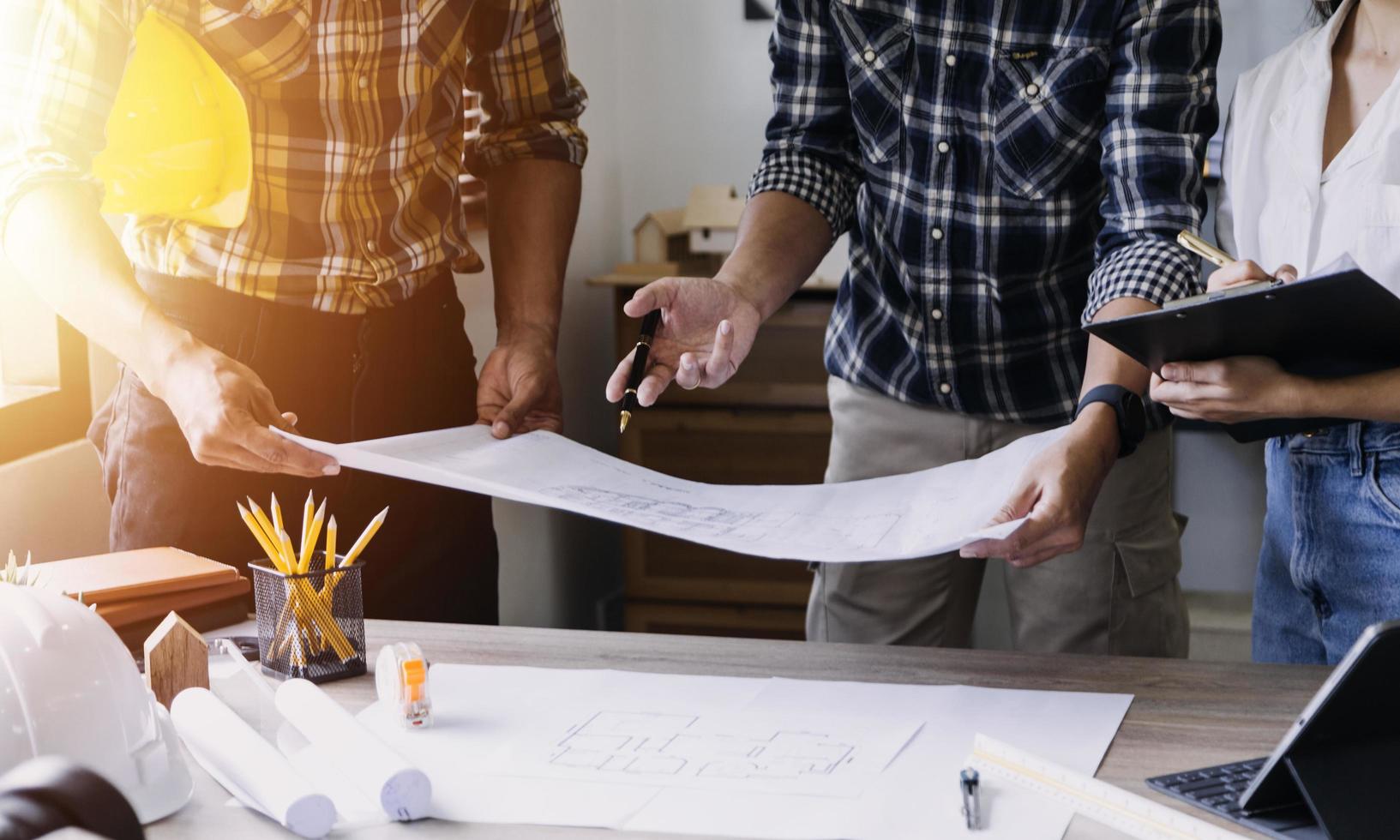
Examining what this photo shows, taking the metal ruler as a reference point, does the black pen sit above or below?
above

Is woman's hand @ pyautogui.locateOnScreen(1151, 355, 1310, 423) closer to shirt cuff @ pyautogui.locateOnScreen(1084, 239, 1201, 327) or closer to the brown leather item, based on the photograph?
shirt cuff @ pyautogui.locateOnScreen(1084, 239, 1201, 327)

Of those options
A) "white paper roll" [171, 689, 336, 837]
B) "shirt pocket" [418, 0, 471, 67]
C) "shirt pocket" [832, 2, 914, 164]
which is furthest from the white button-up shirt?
"white paper roll" [171, 689, 336, 837]

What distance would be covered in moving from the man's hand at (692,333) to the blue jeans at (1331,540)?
590 millimetres

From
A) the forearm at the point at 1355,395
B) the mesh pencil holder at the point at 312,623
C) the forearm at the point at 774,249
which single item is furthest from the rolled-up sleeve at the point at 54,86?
the forearm at the point at 1355,395

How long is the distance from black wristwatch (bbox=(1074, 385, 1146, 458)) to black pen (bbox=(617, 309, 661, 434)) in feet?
1.41

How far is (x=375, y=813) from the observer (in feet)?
2.88

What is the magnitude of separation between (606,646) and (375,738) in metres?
0.33

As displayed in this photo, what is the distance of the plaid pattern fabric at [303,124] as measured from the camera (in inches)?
49.2

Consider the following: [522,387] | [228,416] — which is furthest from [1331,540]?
[228,416]

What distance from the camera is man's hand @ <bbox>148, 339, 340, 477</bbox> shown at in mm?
1176

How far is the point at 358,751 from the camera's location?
0.92 m

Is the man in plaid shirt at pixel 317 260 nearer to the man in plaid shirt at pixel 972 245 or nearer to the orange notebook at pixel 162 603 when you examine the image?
the orange notebook at pixel 162 603

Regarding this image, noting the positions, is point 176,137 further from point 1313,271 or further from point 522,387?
point 1313,271

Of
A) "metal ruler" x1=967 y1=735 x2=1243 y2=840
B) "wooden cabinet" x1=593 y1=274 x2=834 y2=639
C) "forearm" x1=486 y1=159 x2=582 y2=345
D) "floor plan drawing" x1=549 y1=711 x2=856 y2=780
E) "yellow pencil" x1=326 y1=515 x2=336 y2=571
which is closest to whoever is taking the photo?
"metal ruler" x1=967 y1=735 x2=1243 y2=840
